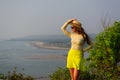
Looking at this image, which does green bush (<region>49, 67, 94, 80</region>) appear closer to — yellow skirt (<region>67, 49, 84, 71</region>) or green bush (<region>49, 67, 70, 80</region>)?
green bush (<region>49, 67, 70, 80</region>)

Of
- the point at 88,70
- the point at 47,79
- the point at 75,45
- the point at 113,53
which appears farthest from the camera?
the point at 47,79

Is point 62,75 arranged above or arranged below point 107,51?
below

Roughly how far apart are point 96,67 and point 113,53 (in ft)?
2.53

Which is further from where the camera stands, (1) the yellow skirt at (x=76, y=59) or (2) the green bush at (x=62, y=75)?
(2) the green bush at (x=62, y=75)

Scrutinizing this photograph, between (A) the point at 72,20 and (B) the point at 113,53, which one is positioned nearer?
(A) the point at 72,20

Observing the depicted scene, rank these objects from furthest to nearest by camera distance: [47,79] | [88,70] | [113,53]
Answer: [47,79] → [113,53] → [88,70]

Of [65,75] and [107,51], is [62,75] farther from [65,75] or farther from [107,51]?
[107,51]

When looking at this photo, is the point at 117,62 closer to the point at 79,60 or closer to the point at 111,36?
the point at 111,36

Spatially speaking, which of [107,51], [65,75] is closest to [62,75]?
[65,75]

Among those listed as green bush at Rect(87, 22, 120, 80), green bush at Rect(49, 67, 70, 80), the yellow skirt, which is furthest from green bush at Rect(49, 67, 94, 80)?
the yellow skirt

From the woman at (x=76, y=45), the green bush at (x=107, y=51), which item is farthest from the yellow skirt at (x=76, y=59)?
the green bush at (x=107, y=51)

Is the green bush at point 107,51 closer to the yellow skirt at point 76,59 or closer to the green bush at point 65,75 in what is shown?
the green bush at point 65,75

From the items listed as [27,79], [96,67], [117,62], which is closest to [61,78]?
[27,79]

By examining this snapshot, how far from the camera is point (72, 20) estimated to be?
10039mm
